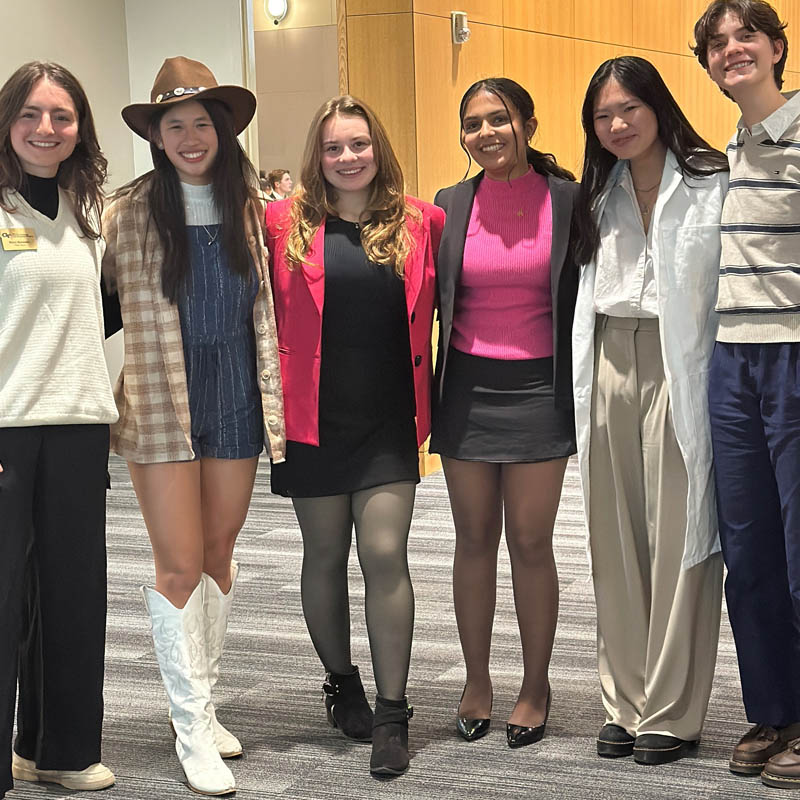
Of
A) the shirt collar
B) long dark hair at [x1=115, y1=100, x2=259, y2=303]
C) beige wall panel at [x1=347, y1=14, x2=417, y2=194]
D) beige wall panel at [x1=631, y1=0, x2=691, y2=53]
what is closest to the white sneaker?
long dark hair at [x1=115, y1=100, x2=259, y2=303]

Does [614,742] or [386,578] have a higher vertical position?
[386,578]

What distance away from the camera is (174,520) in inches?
121

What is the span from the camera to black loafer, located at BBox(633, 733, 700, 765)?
10.5 ft

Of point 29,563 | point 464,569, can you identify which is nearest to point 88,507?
point 29,563

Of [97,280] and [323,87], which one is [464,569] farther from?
[323,87]

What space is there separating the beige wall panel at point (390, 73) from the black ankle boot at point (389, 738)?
405 cm

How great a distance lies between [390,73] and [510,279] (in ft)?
12.6

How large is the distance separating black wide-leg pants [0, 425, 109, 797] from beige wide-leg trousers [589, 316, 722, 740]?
4.16ft

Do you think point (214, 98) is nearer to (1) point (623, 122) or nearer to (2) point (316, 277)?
(2) point (316, 277)

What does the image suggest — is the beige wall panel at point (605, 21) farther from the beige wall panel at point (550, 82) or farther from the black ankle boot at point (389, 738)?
the black ankle boot at point (389, 738)

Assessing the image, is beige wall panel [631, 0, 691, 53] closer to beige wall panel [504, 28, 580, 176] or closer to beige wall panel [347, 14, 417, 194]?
beige wall panel [504, 28, 580, 176]

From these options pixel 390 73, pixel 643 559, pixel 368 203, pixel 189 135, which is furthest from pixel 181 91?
pixel 390 73

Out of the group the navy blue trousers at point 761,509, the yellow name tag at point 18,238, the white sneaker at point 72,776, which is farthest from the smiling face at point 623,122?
the white sneaker at point 72,776

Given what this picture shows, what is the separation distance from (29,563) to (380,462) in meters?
0.90
